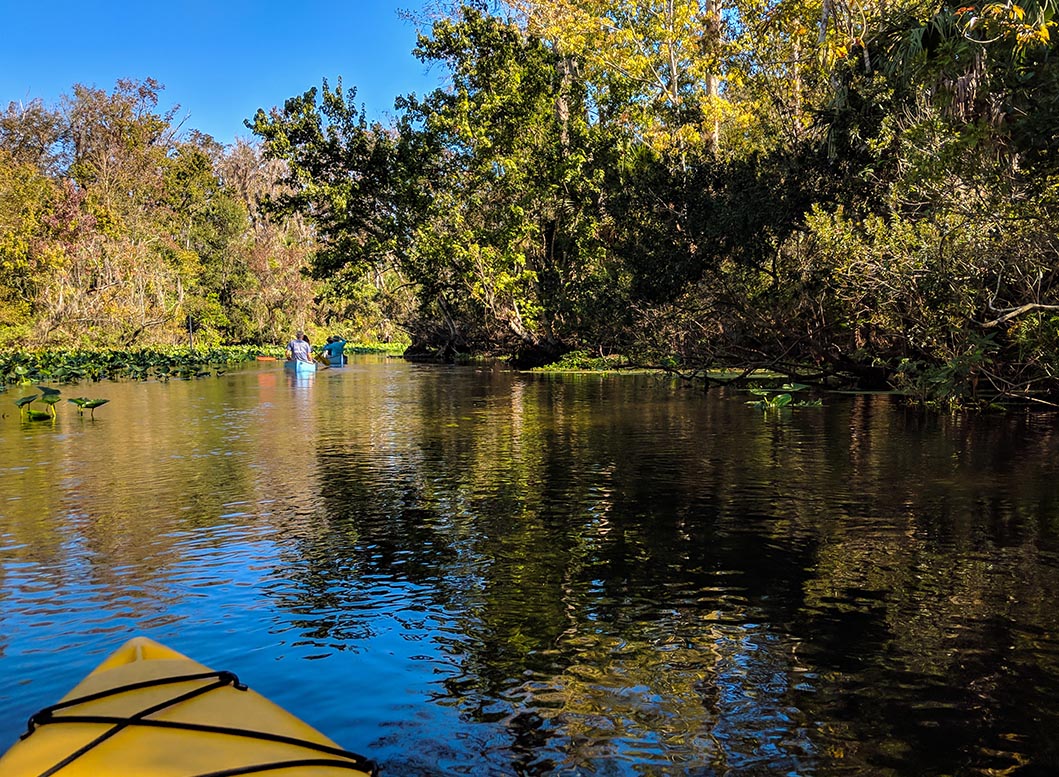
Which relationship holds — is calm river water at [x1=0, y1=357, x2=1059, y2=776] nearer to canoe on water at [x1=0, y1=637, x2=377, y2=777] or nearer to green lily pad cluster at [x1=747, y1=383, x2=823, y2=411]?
canoe on water at [x1=0, y1=637, x2=377, y2=777]

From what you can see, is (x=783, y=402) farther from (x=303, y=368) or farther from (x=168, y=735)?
(x=303, y=368)

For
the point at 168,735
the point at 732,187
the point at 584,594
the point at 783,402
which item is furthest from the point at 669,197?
the point at 168,735

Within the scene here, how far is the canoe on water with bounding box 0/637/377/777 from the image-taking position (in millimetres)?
3283

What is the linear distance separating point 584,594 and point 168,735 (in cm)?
372

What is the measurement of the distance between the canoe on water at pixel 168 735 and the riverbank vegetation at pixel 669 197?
10.8 metres

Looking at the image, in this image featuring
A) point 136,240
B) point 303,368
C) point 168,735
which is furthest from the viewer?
point 136,240

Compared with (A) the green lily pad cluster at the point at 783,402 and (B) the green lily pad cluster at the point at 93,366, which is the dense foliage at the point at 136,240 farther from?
(A) the green lily pad cluster at the point at 783,402

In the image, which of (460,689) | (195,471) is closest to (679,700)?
(460,689)

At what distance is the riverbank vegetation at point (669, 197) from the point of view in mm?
15617

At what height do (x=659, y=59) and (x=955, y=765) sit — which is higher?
(x=659, y=59)

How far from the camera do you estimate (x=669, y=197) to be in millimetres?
27062

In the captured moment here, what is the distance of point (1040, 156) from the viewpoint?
570 inches

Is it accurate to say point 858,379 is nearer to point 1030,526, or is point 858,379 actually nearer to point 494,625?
point 1030,526

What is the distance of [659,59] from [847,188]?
552 inches
